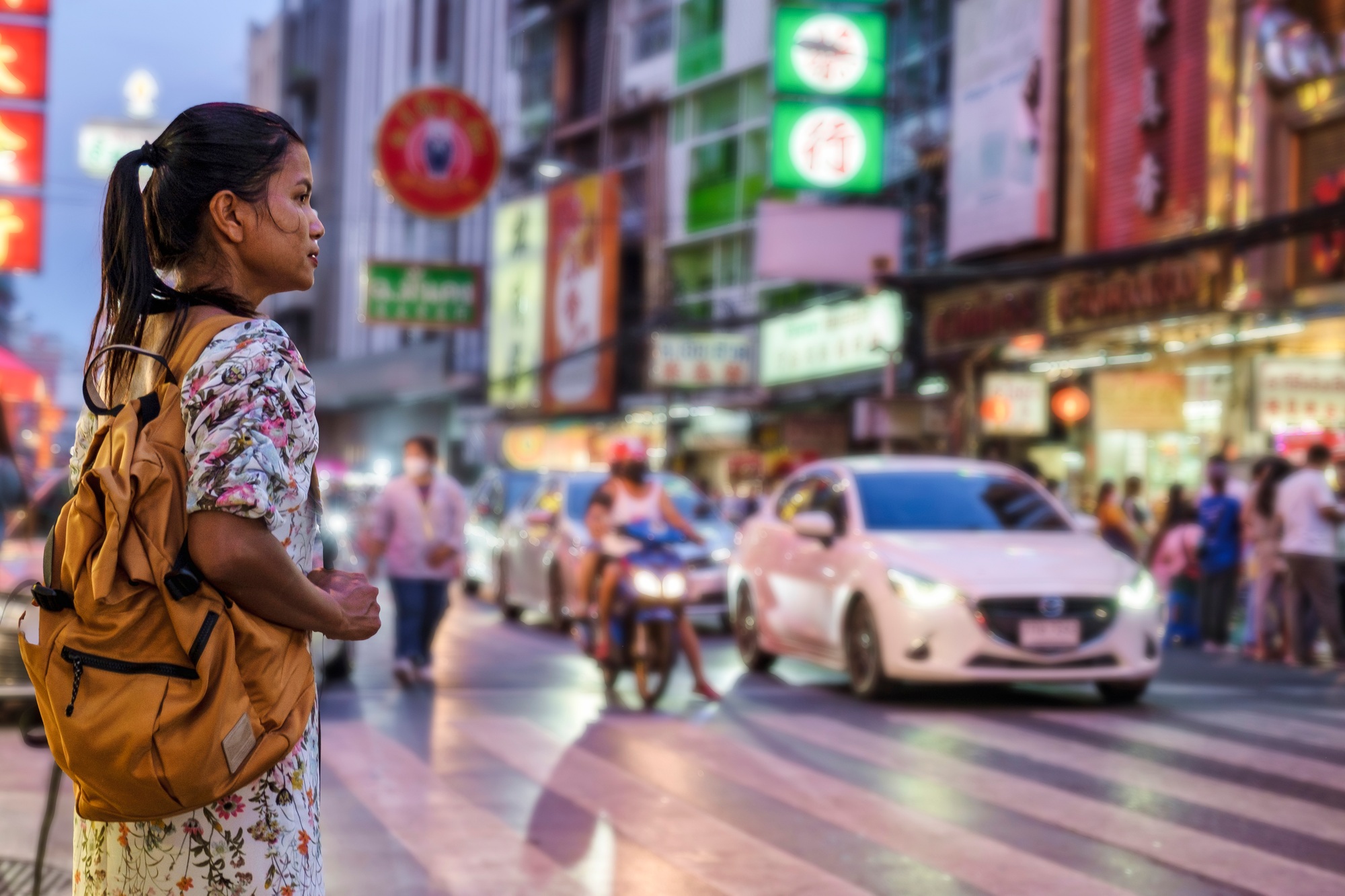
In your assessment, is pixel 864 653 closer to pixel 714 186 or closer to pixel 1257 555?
pixel 1257 555

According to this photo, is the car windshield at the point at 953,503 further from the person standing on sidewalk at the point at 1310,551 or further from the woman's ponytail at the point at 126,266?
the woman's ponytail at the point at 126,266

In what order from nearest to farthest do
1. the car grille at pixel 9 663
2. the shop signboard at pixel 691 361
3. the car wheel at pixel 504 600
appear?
the car grille at pixel 9 663 < the car wheel at pixel 504 600 < the shop signboard at pixel 691 361

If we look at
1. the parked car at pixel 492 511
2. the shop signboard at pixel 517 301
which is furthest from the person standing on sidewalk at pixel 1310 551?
the shop signboard at pixel 517 301

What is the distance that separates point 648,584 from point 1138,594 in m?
3.22

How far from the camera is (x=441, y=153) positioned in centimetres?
2884

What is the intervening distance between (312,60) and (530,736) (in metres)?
76.5

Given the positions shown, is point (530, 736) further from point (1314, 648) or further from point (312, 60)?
point (312, 60)

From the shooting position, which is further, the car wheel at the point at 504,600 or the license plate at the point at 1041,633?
the car wheel at the point at 504,600

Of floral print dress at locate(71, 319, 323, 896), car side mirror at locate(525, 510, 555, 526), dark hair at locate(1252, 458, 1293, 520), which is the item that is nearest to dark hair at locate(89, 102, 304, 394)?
floral print dress at locate(71, 319, 323, 896)

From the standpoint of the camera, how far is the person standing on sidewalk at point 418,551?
552 inches

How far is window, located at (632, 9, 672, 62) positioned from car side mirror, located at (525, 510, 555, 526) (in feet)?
95.3

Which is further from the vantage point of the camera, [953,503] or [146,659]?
[953,503]

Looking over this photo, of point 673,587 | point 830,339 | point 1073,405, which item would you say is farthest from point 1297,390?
point 830,339

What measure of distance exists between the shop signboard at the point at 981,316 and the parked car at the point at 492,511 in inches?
272
